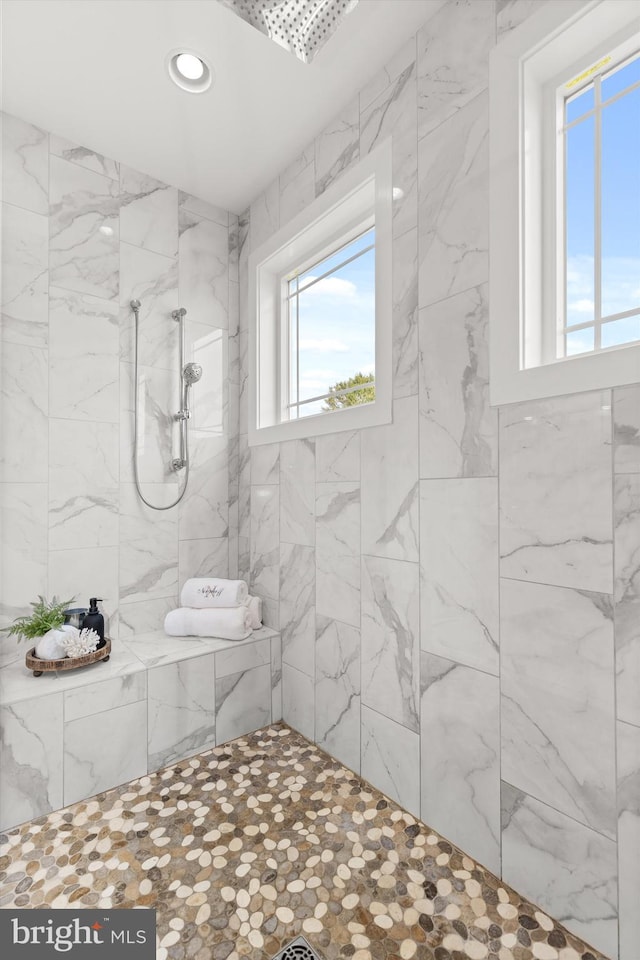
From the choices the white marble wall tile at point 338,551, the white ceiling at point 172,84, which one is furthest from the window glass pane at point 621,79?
the white marble wall tile at point 338,551

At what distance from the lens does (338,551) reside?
1.83 metres

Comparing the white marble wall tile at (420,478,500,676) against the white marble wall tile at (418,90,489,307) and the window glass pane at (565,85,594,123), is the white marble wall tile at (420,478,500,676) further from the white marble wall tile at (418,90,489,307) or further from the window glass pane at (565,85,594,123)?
the window glass pane at (565,85,594,123)

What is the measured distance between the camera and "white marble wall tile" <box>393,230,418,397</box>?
153 cm

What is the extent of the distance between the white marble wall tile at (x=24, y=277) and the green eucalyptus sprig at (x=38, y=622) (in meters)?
1.07

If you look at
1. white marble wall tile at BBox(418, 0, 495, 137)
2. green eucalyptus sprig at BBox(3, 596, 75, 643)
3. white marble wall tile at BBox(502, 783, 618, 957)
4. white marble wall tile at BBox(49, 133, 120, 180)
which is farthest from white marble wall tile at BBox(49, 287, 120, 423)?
white marble wall tile at BBox(502, 783, 618, 957)

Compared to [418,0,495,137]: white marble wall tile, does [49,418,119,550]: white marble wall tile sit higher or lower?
lower

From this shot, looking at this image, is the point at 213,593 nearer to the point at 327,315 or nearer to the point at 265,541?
the point at 265,541

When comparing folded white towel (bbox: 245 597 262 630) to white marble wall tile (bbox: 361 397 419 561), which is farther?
folded white towel (bbox: 245 597 262 630)

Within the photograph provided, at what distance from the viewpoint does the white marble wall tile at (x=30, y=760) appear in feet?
4.95

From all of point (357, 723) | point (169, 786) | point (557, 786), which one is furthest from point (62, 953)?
point (557, 786)

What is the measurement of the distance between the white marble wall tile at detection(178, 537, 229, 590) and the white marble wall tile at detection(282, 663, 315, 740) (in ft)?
2.08

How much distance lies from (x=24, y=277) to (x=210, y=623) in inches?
64.1

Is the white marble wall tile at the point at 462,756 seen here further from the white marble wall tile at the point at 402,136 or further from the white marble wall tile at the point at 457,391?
the white marble wall tile at the point at 402,136

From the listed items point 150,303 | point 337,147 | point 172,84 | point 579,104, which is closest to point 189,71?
point 172,84
